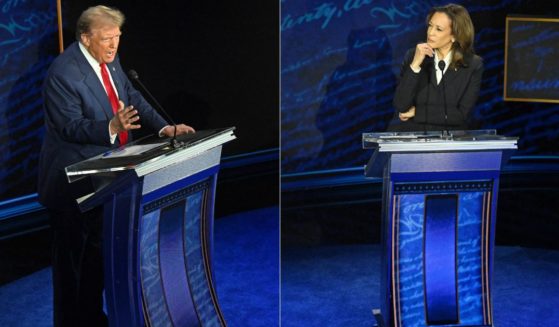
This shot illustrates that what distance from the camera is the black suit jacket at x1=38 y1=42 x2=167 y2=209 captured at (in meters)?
3.63

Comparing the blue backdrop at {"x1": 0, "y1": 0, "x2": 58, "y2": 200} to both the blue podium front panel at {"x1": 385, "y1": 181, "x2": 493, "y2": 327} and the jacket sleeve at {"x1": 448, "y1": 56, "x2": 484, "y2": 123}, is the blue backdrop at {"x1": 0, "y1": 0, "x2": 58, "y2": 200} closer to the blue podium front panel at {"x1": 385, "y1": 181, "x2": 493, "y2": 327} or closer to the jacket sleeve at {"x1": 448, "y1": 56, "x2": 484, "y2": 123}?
the blue podium front panel at {"x1": 385, "y1": 181, "x2": 493, "y2": 327}

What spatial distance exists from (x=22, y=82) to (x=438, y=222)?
→ 222 cm

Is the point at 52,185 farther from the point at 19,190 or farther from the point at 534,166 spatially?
the point at 534,166

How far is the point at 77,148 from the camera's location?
3.75 m

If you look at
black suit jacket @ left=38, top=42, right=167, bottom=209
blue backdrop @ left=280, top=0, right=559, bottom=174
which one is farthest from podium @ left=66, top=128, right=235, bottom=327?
blue backdrop @ left=280, top=0, right=559, bottom=174

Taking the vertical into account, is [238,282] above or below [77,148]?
below

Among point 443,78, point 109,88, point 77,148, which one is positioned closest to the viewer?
point 77,148

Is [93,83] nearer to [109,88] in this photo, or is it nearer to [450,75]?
[109,88]

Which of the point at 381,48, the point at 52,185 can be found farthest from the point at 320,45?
the point at 52,185

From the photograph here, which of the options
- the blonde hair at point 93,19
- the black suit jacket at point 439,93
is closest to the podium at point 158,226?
the blonde hair at point 93,19

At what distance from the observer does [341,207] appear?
557cm

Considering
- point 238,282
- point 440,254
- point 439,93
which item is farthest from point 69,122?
point 439,93

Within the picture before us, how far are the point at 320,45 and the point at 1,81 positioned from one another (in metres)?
1.91

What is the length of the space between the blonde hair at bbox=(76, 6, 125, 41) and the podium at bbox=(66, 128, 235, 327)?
0.60 metres
